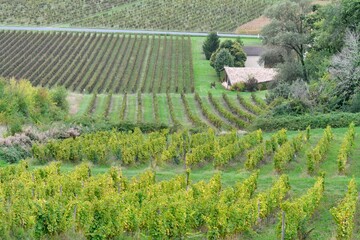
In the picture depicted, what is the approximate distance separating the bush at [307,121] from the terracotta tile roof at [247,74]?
23.3 m

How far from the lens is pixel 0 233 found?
56.6ft

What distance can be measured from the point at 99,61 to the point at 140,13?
33.0 meters

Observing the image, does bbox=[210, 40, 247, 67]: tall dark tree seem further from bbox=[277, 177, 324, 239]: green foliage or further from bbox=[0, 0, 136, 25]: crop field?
bbox=[277, 177, 324, 239]: green foliage

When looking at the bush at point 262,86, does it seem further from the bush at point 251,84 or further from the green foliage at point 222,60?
the green foliage at point 222,60

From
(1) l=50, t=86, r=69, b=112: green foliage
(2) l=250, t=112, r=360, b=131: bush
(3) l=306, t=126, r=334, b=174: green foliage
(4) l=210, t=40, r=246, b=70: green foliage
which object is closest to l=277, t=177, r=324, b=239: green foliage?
(3) l=306, t=126, r=334, b=174: green foliage

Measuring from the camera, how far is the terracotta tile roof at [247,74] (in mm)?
61641

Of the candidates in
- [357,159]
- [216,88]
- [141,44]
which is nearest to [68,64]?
[141,44]

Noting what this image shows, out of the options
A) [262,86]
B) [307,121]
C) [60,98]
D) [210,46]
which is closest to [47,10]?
[210,46]

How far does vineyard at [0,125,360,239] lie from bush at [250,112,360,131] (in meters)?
5.50

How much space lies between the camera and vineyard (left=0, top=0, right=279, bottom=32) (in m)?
96.6

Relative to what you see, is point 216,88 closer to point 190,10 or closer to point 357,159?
point 357,159

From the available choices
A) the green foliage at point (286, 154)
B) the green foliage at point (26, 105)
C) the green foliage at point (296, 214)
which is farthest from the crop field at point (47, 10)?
the green foliage at point (296, 214)

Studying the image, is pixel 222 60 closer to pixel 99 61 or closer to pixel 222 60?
pixel 222 60

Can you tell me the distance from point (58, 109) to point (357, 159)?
28.7 meters
